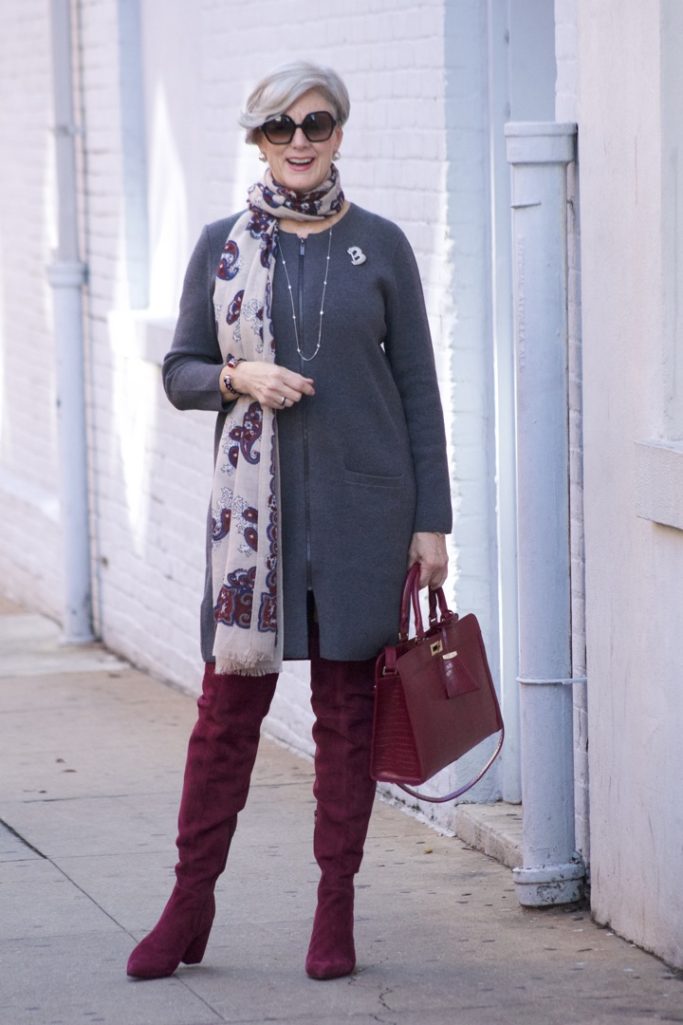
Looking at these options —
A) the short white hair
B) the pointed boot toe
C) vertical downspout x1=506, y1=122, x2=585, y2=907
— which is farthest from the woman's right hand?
the pointed boot toe

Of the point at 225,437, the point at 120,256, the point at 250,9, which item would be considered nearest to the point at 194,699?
the point at 120,256

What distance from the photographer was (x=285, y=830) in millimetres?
6172

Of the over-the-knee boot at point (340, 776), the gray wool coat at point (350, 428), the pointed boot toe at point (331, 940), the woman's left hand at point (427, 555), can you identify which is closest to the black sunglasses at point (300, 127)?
the gray wool coat at point (350, 428)

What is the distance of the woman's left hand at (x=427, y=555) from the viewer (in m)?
4.61

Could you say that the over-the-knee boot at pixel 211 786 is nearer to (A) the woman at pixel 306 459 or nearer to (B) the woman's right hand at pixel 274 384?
(A) the woman at pixel 306 459

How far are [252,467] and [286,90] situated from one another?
0.79 meters

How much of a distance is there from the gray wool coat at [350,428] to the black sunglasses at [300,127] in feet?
0.65

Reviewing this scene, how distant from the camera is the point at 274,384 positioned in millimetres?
4398

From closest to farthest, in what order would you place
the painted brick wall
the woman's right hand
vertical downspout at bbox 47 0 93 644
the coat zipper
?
the woman's right hand < the coat zipper < vertical downspout at bbox 47 0 93 644 < the painted brick wall

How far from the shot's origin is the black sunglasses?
4473 millimetres

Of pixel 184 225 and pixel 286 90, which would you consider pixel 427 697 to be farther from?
pixel 184 225

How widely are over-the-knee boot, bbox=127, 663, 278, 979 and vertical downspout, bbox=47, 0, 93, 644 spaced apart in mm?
4984

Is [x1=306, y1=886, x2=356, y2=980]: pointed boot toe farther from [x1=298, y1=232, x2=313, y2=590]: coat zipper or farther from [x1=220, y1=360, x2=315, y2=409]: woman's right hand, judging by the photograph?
[x1=220, y1=360, x2=315, y2=409]: woman's right hand

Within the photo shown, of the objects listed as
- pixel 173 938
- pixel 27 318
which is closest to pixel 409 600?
pixel 173 938
